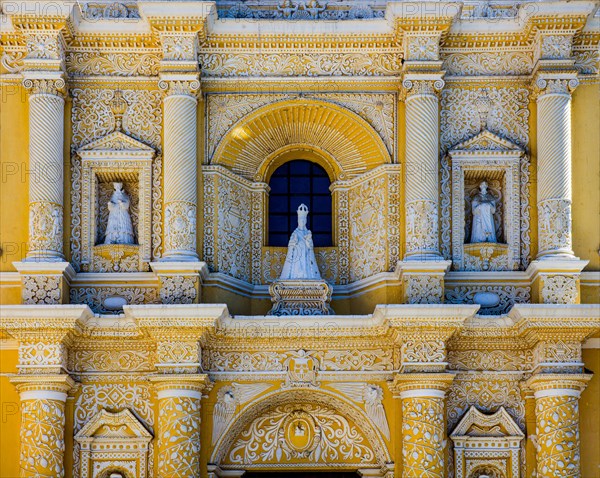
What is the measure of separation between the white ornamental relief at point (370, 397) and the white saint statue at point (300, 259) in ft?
4.94

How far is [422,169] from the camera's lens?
23016mm

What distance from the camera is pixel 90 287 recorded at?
23.1m

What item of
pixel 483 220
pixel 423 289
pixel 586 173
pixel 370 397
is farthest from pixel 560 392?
pixel 586 173

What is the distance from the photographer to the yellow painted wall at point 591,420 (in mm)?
22703

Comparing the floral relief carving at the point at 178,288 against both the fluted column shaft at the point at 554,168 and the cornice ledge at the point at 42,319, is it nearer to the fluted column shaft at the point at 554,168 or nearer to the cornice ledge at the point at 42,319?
the cornice ledge at the point at 42,319

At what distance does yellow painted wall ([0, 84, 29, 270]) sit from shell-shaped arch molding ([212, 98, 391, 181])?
254 centimetres

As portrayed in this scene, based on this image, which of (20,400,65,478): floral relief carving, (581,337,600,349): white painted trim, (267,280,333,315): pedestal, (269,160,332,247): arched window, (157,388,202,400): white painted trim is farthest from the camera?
(269,160,332,247): arched window

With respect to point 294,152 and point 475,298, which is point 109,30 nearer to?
point 294,152

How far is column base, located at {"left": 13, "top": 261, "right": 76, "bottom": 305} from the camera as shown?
22.5 meters

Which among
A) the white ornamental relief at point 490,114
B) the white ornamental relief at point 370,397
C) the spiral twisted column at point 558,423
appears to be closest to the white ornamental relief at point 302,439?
the white ornamental relief at point 370,397

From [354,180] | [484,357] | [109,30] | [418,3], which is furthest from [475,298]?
[109,30]

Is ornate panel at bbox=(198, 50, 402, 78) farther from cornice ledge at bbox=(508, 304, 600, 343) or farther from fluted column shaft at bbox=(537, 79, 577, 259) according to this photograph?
cornice ledge at bbox=(508, 304, 600, 343)

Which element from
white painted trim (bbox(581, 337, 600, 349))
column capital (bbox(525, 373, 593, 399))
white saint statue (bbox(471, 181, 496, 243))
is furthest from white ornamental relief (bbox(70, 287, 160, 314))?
white painted trim (bbox(581, 337, 600, 349))

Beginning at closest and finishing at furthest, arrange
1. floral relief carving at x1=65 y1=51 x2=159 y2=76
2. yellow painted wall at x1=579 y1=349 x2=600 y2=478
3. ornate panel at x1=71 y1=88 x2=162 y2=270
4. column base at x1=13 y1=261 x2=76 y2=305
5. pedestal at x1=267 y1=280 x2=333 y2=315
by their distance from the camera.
Result: column base at x1=13 y1=261 x2=76 y2=305
yellow painted wall at x1=579 y1=349 x2=600 y2=478
pedestal at x1=267 y1=280 x2=333 y2=315
ornate panel at x1=71 y1=88 x2=162 y2=270
floral relief carving at x1=65 y1=51 x2=159 y2=76
